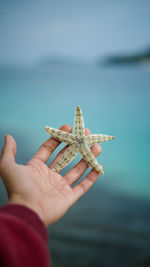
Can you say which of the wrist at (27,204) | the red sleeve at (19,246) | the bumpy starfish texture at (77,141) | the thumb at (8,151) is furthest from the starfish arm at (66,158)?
the red sleeve at (19,246)

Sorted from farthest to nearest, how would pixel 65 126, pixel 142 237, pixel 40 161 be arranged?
pixel 142 237, pixel 65 126, pixel 40 161

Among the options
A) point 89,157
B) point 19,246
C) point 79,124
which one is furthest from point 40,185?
point 19,246

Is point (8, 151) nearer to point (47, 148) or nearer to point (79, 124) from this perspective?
point (47, 148)

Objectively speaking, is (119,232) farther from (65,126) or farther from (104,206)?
(65,126)

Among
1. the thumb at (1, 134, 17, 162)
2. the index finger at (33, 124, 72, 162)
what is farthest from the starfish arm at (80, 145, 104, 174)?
the thumb at (1, 134, 17, 162)

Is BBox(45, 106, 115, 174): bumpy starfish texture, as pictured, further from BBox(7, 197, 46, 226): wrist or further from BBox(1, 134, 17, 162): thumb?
BBox(7, 197, 46, 226): wrist

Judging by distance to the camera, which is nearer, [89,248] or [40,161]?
[40,161]

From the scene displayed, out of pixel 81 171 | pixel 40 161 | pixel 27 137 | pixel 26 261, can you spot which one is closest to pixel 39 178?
pixel 40 161

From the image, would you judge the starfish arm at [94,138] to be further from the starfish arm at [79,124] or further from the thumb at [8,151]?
the thumb at [8,151]
